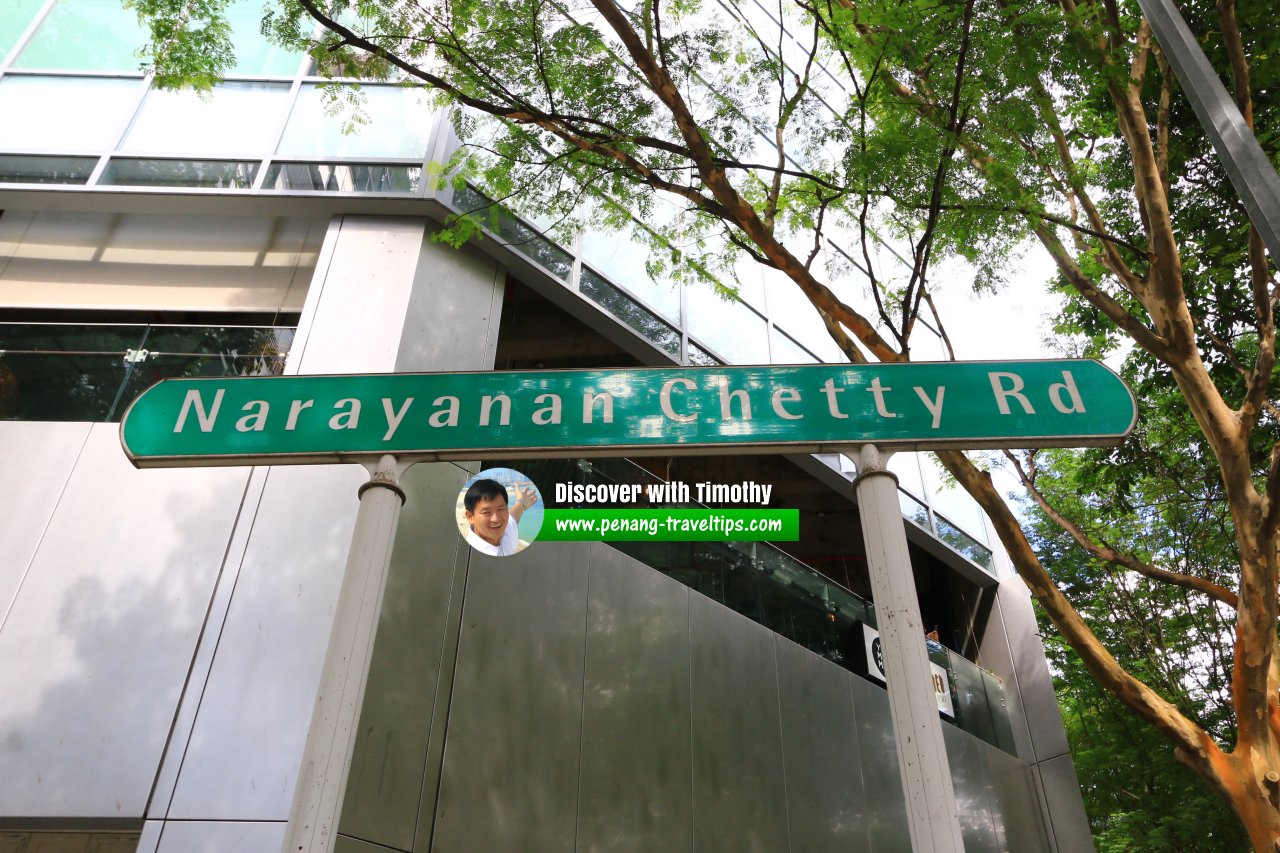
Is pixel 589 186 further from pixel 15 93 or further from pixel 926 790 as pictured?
pixel 926 790

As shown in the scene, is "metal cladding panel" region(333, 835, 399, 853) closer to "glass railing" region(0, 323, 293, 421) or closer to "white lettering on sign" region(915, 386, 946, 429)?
"glass railing" region(0, 323, 293, 421)

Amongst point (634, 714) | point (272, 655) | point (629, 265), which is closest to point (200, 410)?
point (272, 655)

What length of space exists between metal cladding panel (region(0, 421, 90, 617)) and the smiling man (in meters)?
2.89

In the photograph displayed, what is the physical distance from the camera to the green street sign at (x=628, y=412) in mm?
2795

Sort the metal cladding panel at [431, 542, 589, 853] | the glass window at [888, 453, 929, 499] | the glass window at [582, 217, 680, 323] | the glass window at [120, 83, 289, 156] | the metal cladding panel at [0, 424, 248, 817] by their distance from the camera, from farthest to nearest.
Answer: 1. the glass window at [888, 453, 929, 499]
2. the glass window at [582, 217, 680, 323]
3. the glass window at [120, 83, 289, 156]
4. the metal cladding panel at [431, 542, 589, 853]
5. the metal cladding panel at [0, 424, 248, 817]

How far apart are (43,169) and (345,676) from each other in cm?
823

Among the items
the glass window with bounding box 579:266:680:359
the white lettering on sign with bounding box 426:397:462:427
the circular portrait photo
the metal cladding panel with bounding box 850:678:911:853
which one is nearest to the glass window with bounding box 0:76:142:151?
the glass window with bounding box 579:266:680:359

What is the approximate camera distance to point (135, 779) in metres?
5.21

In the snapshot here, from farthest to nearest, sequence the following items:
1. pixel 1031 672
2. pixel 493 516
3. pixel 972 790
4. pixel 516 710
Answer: pixel 1031 672 → pixel 972 790 → pixel 493 516 → pixel 516 710

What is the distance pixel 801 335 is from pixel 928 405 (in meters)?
9.91

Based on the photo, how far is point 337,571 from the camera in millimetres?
5949

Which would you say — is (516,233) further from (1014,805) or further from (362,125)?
(1014,805)

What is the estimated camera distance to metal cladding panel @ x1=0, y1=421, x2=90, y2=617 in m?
6.04

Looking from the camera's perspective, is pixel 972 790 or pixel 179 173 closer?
pixel 179 173
